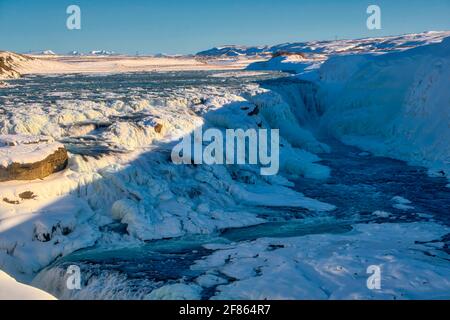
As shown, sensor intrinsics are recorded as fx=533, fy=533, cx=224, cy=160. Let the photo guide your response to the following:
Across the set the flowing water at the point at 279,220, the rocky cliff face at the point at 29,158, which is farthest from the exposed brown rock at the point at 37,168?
the flowing water at the point at 279,220

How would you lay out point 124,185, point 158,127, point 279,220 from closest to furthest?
1. point 279,220
2. point 124,185
3. point 158,127

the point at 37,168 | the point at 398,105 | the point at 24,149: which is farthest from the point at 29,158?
the point at 398,105

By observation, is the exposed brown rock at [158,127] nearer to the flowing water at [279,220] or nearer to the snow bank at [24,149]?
the flowing water at [279,220]

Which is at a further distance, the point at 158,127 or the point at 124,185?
the point at 158,127

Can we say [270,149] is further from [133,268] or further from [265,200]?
[133,268]

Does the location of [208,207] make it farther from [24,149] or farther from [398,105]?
[398,105]
